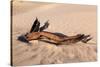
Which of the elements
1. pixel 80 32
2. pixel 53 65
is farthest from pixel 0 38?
pixel 80 32

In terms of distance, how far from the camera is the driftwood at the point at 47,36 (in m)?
2.32

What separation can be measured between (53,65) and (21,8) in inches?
31.4

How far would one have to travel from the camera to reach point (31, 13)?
91.3 inches

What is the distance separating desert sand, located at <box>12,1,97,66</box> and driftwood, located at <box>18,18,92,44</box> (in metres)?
0.04

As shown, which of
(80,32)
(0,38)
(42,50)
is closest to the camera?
(0,38)

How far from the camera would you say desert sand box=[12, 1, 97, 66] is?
89.1 inches

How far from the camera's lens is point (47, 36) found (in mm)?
2377

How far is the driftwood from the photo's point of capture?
232 cm

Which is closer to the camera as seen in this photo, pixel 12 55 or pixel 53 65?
pixel 12 55

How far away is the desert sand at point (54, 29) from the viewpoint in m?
2.26

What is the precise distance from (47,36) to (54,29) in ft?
0.41

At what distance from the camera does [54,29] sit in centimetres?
240

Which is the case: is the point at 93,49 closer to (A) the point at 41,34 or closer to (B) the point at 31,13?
(A) the point at 41,34

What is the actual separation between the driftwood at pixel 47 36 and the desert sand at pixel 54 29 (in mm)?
44
